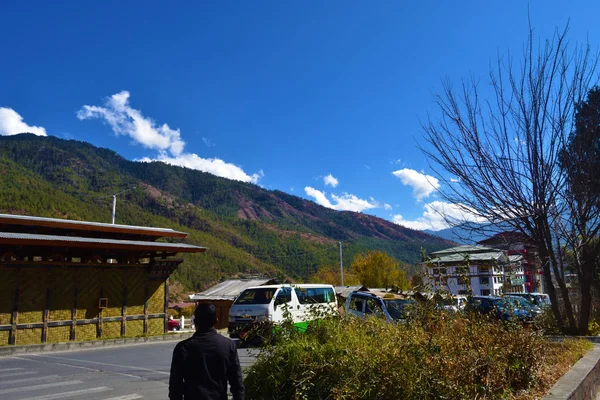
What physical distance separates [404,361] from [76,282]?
1469 cm

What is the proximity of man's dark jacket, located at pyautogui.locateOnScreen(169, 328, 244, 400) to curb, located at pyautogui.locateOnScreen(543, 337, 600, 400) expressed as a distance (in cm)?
375

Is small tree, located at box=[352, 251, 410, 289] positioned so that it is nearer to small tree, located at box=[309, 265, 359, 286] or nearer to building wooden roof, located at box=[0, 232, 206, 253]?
small tree, located at box=[309, 265, 359, 286]

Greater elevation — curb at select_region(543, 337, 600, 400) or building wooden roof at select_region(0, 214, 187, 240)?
building wooden roof at select_region(0, 214, 187, 240)

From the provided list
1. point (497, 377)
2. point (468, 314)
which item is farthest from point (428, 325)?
point (497, 377)

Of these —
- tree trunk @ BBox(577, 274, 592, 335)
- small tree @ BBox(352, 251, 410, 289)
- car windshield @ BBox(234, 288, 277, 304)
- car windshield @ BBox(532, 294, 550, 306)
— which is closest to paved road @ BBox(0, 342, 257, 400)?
car windshield @ BBox(234, 288, 277, 304)

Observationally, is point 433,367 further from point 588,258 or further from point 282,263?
point 282,263

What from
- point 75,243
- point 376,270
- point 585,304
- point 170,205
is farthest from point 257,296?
point 170,205

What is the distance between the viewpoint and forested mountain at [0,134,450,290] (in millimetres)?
78125

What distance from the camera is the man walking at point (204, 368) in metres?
3.68

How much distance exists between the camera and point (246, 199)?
7613 inches

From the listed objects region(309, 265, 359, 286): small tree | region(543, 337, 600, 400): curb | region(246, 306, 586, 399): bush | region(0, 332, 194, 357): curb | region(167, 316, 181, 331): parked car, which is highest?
region(309, 265, 359, 286): small tree

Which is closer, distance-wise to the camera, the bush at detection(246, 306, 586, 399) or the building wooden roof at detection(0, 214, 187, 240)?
the bush at detection(246, 306, 586, 399)

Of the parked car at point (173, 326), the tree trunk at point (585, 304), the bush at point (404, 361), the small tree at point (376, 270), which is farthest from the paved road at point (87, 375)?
the small tree at point (376, 270)

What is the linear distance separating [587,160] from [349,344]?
7.68 m
